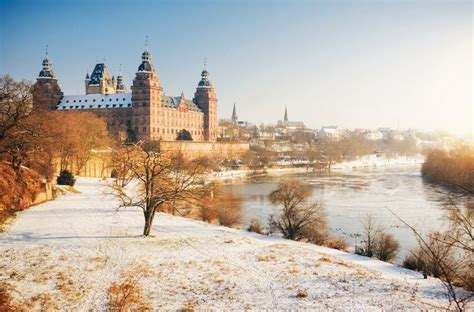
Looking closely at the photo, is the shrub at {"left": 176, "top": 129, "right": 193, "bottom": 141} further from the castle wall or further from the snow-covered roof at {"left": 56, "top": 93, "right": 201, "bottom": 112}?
the snow-covered roof at {"left": 56, "top": 93, "right": 201, "bottom": 112}

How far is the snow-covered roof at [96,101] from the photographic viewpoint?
7656cm

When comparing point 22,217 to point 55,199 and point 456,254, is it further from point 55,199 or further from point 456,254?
point 456,254

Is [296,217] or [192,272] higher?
[296,217]

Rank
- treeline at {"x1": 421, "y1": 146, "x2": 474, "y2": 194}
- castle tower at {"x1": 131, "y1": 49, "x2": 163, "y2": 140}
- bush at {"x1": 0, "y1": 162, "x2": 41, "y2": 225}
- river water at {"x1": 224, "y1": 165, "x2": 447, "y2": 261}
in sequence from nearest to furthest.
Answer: treeline at {"x1": 421, "y1": 146, "x2": 474, "y2": 194}, bush at {"x1": 0, "y1": 162, "x2": 41, "y2": 225}, river water at {"x1": 224, "y1": 165, "x2": 447, "y2": 261}, castle tower at {"x1": 131, "y1": 49, "x2": 163, "y2": 140}

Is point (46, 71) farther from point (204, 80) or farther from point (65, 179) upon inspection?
point (65, 179)

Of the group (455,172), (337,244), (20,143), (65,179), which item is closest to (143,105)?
(65,179)

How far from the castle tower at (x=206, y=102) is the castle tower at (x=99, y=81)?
21.0m

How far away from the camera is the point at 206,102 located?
90.5 metres

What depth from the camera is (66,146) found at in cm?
3675

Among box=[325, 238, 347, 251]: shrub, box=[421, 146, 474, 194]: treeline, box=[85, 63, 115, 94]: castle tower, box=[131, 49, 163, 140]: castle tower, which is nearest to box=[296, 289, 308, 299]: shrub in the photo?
box=[421, 146, 474, 194]: treeline

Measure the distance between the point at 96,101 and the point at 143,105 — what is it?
13.0m

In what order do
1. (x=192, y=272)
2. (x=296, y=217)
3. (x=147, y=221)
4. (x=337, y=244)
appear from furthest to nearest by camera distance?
1. (x=296, y=217)
2. (x=337, y=244)
3. (x=147, y=221)
4. (x=192, y=272)

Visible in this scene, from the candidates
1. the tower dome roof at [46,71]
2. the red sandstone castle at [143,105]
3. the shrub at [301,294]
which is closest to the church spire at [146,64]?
the red sandstone castle at [143,105]

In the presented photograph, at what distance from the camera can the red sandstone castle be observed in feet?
236
